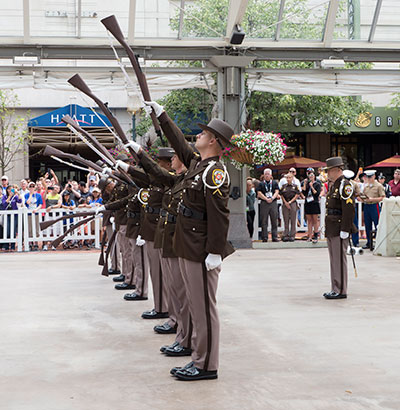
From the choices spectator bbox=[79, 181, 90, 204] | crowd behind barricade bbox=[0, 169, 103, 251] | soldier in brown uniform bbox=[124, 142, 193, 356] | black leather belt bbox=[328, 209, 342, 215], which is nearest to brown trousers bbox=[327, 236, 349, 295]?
black leather belt bbox=[328, 209, 342, 215]

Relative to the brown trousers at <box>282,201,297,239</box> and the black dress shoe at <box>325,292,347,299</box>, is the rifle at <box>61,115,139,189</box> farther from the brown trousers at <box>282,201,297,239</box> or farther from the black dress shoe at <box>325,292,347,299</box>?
the brown trousers at <box>282,201,297,239</box>

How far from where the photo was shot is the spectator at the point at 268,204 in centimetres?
1544

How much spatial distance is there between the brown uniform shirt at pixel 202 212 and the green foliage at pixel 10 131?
18.9 meters

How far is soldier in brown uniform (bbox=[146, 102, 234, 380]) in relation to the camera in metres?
4.54

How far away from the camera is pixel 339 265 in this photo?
799cm

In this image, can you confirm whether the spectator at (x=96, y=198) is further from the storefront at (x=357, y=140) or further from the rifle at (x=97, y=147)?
the storefront at (x=357, y=140)

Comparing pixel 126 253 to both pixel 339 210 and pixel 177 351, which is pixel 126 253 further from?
pixel 177 351

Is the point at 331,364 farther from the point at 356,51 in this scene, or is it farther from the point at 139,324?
the point at 356,51

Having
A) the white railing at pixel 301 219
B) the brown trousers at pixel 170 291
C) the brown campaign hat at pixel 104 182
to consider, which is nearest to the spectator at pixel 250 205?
the white railing at pixel 301 219

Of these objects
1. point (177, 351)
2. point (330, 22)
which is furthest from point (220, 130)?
point (330, 22)

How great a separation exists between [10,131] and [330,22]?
47.1 ft

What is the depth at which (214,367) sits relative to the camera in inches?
182

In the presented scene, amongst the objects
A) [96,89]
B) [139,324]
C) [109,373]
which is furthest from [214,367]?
[96,89]

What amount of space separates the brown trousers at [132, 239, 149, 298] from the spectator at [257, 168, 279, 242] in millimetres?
7602
